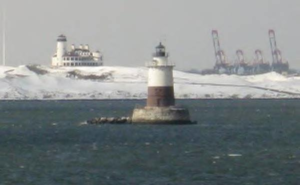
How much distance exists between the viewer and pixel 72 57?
194 metres

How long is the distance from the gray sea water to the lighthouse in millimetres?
654

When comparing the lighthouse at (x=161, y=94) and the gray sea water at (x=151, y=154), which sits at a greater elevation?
the lighthouse at (x=161, y=94)

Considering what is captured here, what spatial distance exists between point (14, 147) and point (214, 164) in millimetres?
12639

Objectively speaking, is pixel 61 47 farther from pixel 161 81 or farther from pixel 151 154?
pixel 151 154

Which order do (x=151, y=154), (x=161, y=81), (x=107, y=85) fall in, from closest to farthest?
(x=151, y=154) < (x=161, y=81) < (x=107, y=85)

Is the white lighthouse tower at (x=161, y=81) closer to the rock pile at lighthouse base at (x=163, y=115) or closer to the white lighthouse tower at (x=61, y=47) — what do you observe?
the rock pile at lighthouse base at (x=163, y=115)

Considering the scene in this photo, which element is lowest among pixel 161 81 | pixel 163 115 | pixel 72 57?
pixel 163 115

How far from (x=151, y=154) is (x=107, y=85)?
413 ft

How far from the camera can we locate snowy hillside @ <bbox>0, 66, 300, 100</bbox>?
17638 centimetres

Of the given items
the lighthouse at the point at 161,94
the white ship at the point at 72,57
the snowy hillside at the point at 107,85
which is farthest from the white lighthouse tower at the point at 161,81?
the white ship at the point at 72,57

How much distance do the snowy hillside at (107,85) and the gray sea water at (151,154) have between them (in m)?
94.7

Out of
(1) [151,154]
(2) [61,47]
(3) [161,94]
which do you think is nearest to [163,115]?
(3) [161,94]

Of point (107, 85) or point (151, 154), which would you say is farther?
point (107, 85)

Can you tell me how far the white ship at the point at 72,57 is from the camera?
192950 millimetres
